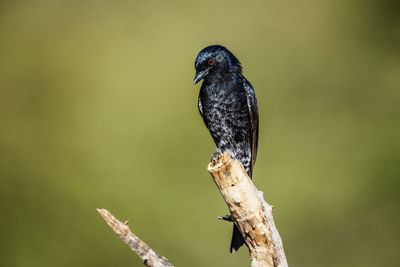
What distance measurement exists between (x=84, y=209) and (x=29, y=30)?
3841 millimetres

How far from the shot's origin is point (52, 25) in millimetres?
9008

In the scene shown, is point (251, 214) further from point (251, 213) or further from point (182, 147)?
point (182, 147)

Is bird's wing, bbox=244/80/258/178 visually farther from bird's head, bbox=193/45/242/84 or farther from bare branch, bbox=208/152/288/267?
bare branch, bbox=208/152/288/267

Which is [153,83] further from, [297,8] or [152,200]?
[297,8]

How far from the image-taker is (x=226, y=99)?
449cm

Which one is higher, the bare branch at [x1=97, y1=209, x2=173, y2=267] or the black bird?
the black bird

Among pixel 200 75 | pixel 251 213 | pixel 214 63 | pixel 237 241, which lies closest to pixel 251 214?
pixel 251 213

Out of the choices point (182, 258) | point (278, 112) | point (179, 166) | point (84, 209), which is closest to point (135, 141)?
point (179, 166)

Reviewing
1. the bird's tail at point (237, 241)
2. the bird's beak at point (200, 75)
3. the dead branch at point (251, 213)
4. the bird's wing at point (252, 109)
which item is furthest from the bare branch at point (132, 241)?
the bird's wing at point (252, 109)

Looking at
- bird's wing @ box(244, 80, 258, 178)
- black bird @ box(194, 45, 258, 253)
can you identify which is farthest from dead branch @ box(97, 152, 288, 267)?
bird's wing @ box(244, 80, 258, 178)

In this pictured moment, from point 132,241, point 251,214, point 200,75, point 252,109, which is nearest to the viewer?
point 132,241

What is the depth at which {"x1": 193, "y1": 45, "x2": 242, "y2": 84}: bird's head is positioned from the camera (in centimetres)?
445

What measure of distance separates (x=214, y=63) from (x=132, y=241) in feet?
7.10

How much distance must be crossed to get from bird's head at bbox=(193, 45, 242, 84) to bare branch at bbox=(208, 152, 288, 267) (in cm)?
143
